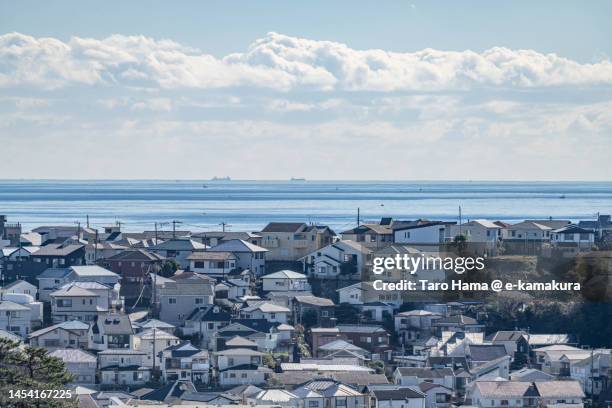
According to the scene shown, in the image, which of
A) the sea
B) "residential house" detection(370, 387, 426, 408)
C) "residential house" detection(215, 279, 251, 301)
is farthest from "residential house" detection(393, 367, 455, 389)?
the sea

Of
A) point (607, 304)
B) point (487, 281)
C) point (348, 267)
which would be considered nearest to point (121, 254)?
point (348, 267)

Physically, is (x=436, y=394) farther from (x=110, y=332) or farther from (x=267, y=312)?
(x=110, y=332)

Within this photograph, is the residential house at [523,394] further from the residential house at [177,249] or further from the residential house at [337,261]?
the residential house at [177,249]

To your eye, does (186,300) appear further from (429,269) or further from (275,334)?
(429,269)

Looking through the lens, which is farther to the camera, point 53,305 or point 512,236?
point 512,236

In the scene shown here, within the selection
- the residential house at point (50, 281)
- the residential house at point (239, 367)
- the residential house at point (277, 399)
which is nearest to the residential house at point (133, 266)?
the residential house at point (50, 281)

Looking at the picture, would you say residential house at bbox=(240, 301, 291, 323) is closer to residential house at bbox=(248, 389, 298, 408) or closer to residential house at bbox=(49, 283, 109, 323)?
residential house at bbox=(49, 283, 109, 323)
